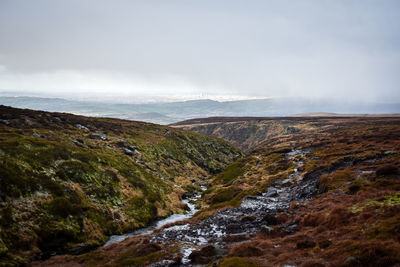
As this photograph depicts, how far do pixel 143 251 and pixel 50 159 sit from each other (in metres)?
24.0

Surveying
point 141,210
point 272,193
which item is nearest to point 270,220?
point 272,193

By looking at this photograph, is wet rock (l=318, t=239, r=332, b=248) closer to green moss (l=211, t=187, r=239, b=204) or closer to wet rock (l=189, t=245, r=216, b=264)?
wet rock (l=189, t=245, r=216, b=264)

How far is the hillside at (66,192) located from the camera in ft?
79.8

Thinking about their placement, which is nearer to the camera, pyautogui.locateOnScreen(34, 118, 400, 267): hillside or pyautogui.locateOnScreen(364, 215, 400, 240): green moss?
pyautogui.locateOnScreen(364, 215, 400, 240): green moss

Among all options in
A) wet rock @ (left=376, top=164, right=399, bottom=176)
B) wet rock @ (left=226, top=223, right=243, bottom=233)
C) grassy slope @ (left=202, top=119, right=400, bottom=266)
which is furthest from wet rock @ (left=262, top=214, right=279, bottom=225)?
wet rock @ (left=376, top=164, right=399, bottom=176)

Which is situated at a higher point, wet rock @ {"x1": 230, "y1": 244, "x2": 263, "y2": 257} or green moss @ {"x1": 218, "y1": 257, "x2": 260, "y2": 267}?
green moss @ {"x1": 218, "y1": 257, "x2": 260, "y2": 267}

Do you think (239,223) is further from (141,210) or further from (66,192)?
(66,192)

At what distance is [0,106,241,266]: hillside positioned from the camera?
2431 cm

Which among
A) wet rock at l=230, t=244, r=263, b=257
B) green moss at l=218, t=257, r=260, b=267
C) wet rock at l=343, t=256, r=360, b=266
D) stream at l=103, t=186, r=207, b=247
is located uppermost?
wet rock at l=343, t=256, r=360, b=266

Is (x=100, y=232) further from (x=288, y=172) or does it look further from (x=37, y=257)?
(x=288, y=172)

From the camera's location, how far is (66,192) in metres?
31.8

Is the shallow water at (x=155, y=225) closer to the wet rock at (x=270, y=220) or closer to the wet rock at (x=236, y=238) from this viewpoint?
the wet rock at (x=236, y=238)

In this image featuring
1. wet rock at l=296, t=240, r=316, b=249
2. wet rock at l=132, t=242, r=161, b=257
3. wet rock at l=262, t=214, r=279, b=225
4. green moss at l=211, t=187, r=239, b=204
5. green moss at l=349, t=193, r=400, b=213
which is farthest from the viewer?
green moss at l=211, t=187, r=239, b=204

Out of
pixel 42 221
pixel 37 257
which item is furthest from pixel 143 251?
pixel 42 221
